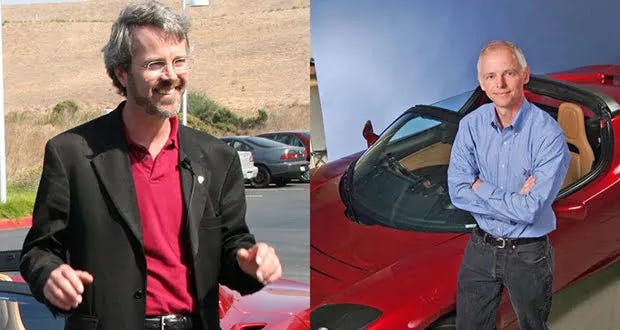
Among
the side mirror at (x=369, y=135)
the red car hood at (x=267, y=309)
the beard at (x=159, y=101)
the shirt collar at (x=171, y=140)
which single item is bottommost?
the red car hood at (x=267, y=309)

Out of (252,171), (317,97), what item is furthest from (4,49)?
(317,97)

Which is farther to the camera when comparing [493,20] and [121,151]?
[493,20]

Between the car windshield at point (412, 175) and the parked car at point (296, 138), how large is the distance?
248 mm

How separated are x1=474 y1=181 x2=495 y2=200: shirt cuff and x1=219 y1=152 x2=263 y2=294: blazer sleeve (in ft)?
1.64

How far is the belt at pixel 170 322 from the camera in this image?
177 centimetres

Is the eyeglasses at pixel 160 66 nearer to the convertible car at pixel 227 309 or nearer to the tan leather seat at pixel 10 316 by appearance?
the convertible car at pixel 227 309

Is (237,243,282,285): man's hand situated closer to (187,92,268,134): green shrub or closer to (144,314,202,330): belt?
(144,314,202,330): belt

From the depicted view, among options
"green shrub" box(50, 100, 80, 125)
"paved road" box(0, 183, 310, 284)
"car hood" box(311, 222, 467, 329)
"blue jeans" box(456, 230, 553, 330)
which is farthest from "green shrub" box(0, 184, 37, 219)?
"blue jeans" box(456, 230, 553, 330)

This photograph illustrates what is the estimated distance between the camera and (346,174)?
2.11 metres

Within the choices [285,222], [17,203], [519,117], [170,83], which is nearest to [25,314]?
[285,222]

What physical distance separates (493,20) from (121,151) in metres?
0.88

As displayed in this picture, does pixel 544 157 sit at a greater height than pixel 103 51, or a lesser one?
lesser

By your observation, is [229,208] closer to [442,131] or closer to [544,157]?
[442,131]

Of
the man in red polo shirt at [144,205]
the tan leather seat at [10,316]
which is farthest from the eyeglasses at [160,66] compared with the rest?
the tan leather seat at [10,316]
